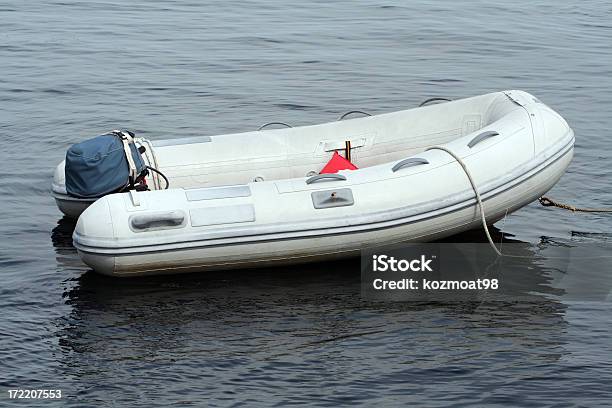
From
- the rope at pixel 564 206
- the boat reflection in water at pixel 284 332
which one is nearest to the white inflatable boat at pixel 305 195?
the boat reflection in water at pixel 284 332

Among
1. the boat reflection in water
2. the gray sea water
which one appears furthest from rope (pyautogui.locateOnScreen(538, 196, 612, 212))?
the boat reflection in water

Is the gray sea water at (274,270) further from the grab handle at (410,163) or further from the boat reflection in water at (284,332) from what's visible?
the grab handle at (410,163)

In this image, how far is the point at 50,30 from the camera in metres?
15.8

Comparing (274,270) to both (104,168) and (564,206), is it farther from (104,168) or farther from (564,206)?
(564,206)

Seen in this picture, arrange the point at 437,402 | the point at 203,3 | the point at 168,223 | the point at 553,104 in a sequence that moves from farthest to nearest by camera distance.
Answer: the point at 203,3
the point at 553,104
the point at 168,223
the point at 437,402

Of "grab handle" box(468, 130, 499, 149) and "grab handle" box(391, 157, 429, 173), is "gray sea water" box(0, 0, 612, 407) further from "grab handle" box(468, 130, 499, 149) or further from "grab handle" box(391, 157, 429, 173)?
"grab handle" box(468, 130, 499, 149)

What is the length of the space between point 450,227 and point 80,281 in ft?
8.26

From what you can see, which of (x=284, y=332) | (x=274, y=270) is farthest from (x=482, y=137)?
(x=284, y=332)

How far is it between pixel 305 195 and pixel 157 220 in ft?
3.24

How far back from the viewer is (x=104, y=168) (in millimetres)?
7754

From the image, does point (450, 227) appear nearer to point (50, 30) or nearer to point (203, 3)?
point (50, 30)

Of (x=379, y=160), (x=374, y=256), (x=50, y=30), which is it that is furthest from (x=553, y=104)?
(x=50, y=30)

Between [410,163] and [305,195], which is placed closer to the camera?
[305,195]

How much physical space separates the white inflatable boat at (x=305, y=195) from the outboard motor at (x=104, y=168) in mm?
266
